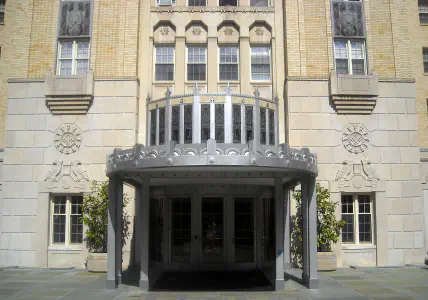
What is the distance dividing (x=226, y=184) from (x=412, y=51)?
37.0ft

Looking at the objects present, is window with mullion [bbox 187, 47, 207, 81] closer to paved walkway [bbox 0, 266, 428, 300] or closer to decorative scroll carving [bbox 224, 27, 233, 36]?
decorative scroll carving [bbox 224, 27, 233, 36]

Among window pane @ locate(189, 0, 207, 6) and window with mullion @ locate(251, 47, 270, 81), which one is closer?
window with mullion @ locate(251, 47, 270, 81)

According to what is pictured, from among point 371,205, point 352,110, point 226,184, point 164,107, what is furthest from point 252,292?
point 352,110

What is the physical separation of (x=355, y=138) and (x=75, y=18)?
13.5m

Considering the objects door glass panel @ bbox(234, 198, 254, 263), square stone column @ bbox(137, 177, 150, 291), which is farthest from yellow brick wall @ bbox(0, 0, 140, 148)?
door glass panel @ bbox(234, 198, 254, 263)

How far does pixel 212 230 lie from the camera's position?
18.3 metres

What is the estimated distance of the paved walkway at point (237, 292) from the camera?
13273 millimetres

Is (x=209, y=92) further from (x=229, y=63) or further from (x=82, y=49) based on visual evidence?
(x=82, y=49)

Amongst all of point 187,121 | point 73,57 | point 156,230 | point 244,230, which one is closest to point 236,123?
point 187,121

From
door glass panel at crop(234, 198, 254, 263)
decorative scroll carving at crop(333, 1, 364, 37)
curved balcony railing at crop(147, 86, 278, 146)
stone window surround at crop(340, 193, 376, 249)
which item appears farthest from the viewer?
decorative scroll carving at crop(333, 1, 364, 37)

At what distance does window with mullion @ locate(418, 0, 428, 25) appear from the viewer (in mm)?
21906

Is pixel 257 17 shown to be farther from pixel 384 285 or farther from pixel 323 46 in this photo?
pixel 384 285

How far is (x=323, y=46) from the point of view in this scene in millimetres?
19953

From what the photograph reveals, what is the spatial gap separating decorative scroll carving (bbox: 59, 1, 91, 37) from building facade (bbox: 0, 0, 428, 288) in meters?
0.05
